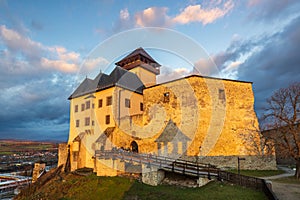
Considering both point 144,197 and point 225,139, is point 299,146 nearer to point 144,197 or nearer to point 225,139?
point 225,139

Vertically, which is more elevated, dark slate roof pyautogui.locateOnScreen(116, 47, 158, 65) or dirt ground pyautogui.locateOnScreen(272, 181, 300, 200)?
dark slate roof pyautogui.locateOnScreen(116, 47, 158, 65)

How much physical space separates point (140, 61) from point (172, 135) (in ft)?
48.0

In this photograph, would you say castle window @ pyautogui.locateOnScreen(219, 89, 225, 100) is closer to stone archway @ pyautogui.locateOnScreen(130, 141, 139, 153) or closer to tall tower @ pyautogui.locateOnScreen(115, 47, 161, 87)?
stone archway @ pyautogui.locateOnScreen(130, 141, 139, 153)

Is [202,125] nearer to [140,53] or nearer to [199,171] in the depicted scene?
[199,171]

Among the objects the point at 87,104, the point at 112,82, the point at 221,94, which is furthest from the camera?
the point at 87,104

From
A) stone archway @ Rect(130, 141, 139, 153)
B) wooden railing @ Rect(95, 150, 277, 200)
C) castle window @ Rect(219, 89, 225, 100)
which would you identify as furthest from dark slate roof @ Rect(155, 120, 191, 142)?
castle window @ Rect(219, 89, 225, 100)

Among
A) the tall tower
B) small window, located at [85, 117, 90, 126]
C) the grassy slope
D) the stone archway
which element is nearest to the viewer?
the grassy slope

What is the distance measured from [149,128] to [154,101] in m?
3.27

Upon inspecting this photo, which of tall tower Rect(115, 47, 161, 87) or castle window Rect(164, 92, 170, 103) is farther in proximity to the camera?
tall tower Rect(115, 47, 161, 87)

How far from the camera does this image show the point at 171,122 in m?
23.1

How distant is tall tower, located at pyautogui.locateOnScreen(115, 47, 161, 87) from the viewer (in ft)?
106

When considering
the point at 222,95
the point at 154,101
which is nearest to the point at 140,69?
the point at 154,101

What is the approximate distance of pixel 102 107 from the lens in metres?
26.3

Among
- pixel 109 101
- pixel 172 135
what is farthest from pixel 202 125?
pixel 109 101
